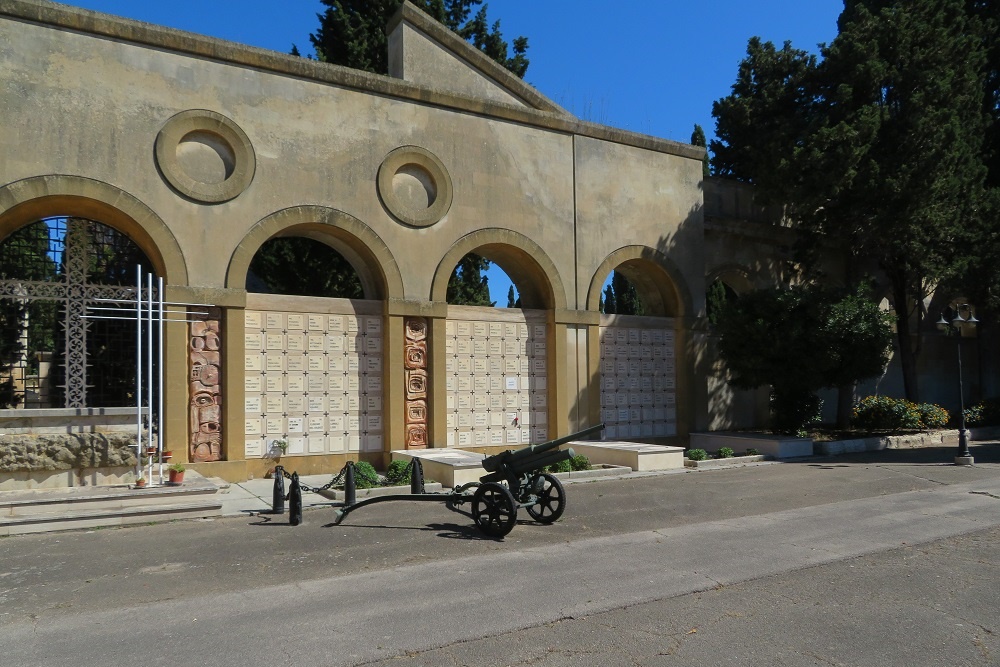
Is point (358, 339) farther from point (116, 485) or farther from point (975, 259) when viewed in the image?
point (975, 259)

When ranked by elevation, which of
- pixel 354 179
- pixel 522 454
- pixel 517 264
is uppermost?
pixel 354 179

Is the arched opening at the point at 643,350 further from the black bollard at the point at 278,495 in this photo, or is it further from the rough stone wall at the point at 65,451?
the rough stone wall at the point at 65,451

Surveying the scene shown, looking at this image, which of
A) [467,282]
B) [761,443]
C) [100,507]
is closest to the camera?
[100,507]

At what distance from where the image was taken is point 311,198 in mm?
13625

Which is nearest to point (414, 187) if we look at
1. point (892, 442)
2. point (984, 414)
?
point (892, 442)

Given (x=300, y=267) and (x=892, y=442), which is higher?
(x=300, y=267)

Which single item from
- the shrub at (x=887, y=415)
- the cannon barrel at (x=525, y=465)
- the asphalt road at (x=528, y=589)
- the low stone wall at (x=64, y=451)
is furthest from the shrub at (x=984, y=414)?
the low stone wall at (x=64, y=451)

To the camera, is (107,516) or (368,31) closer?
(107,516)

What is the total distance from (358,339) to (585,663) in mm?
10168

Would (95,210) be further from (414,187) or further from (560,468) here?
(560,468)

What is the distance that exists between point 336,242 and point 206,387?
3.66m

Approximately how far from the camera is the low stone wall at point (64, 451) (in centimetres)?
1027

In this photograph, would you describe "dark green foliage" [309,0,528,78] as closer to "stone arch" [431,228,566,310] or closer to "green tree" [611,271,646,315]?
"stone arch" [431,228,566,310]

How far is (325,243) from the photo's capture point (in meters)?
14.9
